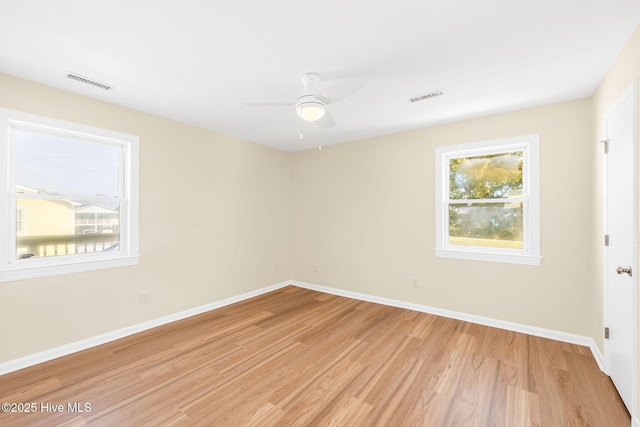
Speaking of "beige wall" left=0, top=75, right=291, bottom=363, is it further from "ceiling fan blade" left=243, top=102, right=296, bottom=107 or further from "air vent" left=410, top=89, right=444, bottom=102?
"air vent" left=410, top=89, right=444, bottom=102

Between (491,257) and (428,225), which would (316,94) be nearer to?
(428,225)

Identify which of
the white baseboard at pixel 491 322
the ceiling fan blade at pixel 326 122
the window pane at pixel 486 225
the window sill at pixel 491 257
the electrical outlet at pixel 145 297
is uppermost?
the ceiling fan blade at pixel 326 122

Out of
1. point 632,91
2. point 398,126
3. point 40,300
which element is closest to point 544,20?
point 632,91

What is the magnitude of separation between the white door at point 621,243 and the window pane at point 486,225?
39.9 inches

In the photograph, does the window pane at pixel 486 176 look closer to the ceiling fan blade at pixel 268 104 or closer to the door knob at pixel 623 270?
the door knob at pixel 623 270

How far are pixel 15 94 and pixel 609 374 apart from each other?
572 cm

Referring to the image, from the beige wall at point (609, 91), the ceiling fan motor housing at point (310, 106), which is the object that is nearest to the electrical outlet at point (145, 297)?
the ceiling fan motor housing at point (310, 106)

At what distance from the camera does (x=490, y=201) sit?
346cm

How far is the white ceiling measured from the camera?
5.34 ft

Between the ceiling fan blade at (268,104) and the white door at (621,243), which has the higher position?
the ceiling fan blade at (268,104)

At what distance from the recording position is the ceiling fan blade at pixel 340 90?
2525mm

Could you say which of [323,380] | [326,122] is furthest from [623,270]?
[326,122]

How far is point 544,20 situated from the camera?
1712 mm

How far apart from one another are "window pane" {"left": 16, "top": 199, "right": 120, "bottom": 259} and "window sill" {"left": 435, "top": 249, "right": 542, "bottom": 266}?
413cm
